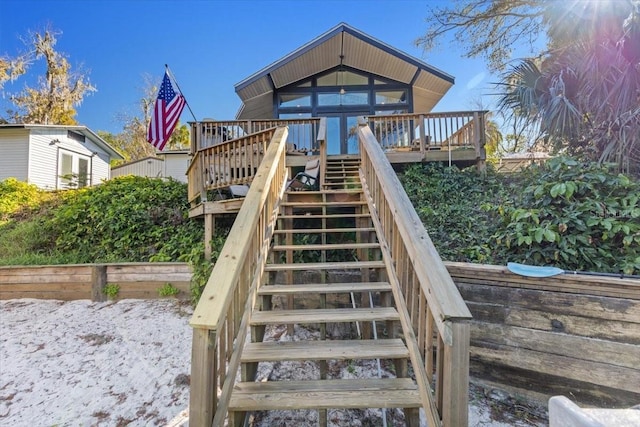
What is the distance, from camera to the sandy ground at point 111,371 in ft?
7.28

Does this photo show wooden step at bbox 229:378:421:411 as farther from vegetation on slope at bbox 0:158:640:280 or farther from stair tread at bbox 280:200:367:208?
stair tread at bbox 280:200:367:208

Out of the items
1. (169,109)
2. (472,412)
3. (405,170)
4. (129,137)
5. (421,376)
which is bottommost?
(472,412)

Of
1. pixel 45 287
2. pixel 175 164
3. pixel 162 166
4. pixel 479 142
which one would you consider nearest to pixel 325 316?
pixel 45 287

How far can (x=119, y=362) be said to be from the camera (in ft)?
9.57

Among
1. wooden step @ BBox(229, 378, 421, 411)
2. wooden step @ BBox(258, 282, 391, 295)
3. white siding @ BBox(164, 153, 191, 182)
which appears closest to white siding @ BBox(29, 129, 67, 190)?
white siding @ BBox(164, 153, 191, 182)

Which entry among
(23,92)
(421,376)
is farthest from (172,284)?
(23,92)

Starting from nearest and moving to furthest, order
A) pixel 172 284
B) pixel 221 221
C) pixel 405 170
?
pixel 172 284 < pixel 221 221 < pixel 405 170

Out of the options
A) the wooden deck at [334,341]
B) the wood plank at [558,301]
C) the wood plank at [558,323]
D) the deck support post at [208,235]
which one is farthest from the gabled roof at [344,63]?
the wood plank at [558,323]

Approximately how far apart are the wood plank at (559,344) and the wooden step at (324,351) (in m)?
1.01

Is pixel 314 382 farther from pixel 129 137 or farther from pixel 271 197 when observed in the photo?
pixel 129 137

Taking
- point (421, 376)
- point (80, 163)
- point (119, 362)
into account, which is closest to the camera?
point (421, 376)

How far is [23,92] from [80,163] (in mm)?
8243

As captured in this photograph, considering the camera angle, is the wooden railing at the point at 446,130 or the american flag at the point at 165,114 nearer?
the wooden railing at the point at 446,130

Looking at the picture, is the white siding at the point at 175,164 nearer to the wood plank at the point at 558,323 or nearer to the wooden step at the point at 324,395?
the wooden step at the point at 324,395
